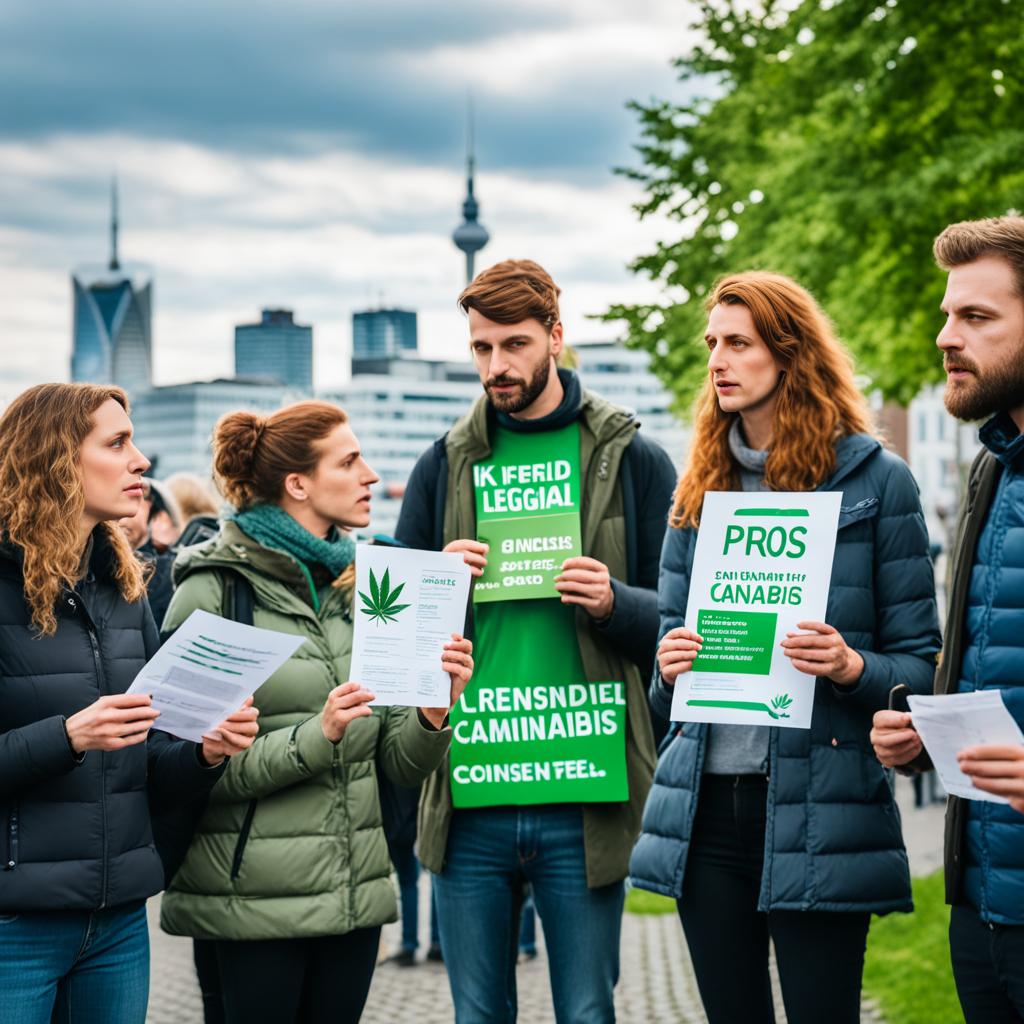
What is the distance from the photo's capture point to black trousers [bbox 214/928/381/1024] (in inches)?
171

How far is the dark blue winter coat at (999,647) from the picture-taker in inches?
137

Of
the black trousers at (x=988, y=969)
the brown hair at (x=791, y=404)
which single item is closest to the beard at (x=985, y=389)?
the brown hair at (x=791, y=404)

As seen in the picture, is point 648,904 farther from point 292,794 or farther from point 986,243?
point 986,243

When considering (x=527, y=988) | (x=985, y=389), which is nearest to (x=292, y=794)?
(x=985, y=389)

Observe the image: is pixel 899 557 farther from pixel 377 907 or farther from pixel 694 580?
pixel 377 907

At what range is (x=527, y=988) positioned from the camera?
338 inches

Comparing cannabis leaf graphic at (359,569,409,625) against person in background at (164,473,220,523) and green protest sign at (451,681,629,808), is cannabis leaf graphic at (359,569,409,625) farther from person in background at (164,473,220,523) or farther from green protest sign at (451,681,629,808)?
person in background at (164,473,220,523)

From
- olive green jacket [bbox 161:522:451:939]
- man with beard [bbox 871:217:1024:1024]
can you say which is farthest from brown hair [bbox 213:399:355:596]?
man with beard [bbox 871:217:1024:1024]

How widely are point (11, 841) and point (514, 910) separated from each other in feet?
4.96

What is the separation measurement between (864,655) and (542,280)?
150 cm

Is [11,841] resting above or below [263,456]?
below

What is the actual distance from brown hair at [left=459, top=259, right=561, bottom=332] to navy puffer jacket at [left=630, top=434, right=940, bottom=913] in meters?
1.01

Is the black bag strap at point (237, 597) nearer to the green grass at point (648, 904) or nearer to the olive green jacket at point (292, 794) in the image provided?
the olive green jacket at point (292, 794)

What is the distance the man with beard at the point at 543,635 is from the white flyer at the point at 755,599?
0.55 meters
